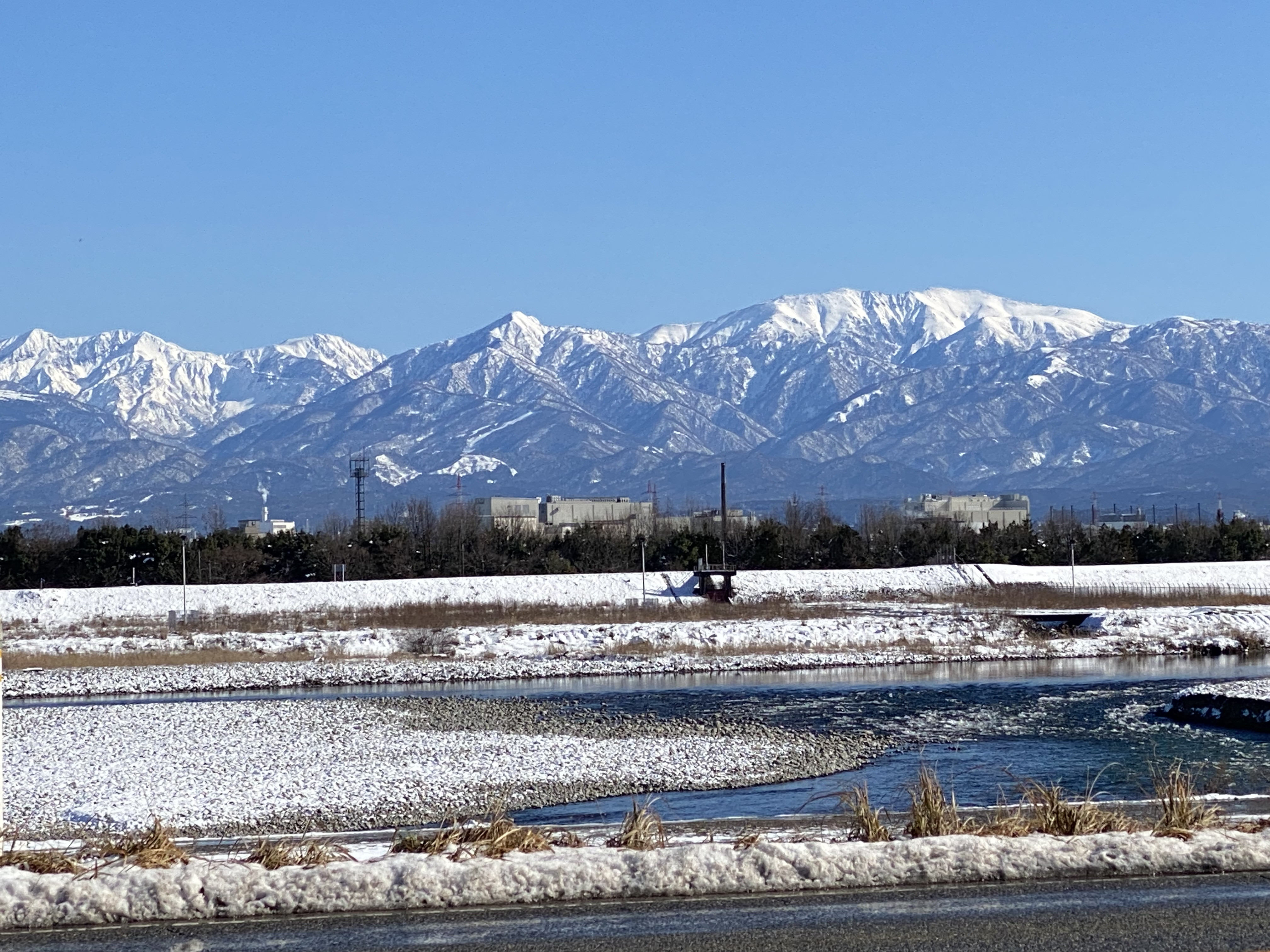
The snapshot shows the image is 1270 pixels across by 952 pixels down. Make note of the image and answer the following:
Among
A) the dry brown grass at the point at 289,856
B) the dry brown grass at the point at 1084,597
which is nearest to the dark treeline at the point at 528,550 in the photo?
the dry brown grass at the point at 1084,597

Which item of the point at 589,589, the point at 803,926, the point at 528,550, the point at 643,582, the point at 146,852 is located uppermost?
the point at 528,550

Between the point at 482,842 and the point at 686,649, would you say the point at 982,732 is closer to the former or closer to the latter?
the point at 482,842

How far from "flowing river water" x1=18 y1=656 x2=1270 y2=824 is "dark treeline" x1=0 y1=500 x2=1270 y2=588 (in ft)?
115

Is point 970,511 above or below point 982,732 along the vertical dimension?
above

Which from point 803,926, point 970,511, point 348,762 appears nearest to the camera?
point 803,926

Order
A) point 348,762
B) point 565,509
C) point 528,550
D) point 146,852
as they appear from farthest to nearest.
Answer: point 565,509
point 528,550
point 348,762
point 146,852

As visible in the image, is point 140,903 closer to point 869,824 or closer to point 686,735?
point 869,824

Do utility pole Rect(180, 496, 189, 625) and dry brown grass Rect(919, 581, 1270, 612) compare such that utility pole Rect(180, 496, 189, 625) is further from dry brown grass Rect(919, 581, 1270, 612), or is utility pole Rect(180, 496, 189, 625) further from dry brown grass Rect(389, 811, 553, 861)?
dry brown grass Rect(389, 811, 553, 861)

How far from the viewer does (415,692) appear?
40.1 m

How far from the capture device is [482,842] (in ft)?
41.2

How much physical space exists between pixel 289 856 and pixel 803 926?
442 centimetres

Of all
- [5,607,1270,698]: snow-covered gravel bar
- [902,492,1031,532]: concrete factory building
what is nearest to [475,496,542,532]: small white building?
[902,492,1031,532]: concrete factory building

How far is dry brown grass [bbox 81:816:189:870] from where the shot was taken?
12000mm

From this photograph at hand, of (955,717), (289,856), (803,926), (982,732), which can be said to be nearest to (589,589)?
(955,717)
